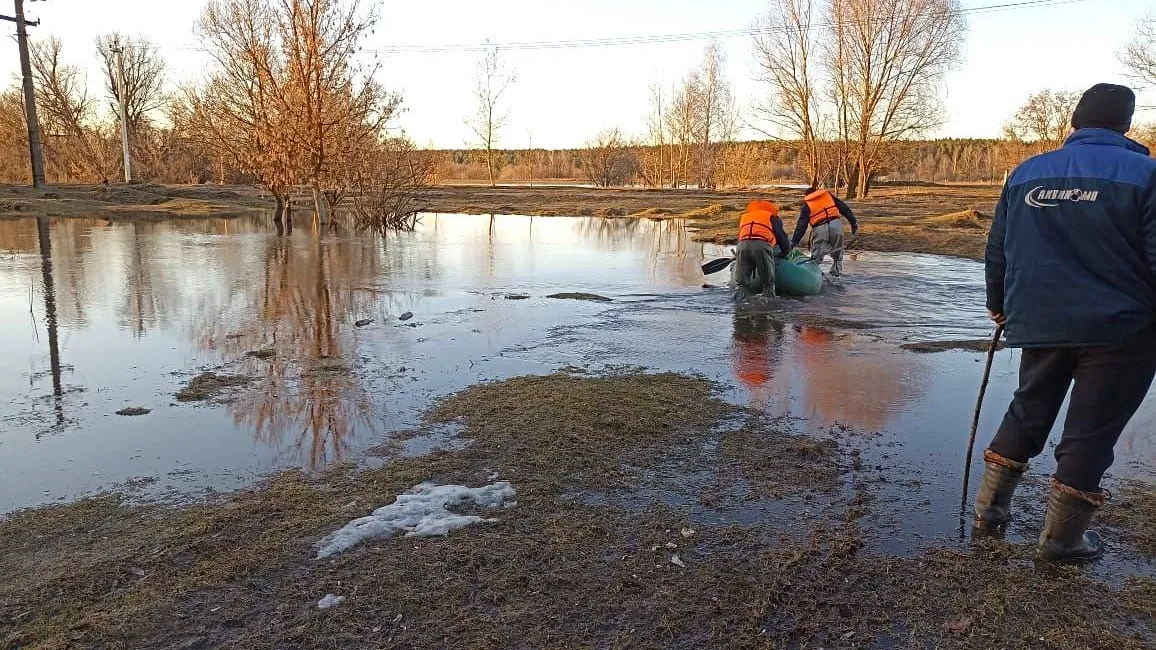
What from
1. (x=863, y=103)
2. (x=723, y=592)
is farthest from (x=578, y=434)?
(x=863, y=103)

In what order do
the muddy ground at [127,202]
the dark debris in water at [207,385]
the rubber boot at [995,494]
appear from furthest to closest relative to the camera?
the muddy ground at [127,202], the dark debris in water at [207,385], the rubber boot at [995,494]

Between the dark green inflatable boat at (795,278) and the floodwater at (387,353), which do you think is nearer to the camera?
the floodwater at (387,353)

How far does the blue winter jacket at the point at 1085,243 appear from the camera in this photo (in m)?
3.30

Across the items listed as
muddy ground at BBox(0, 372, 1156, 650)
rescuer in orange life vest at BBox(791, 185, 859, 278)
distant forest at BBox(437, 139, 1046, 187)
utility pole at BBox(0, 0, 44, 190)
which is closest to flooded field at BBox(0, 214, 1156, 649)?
muddy ground at BBox(0, 372, 1156, 650)

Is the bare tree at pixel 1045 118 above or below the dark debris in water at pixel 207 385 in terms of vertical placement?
above

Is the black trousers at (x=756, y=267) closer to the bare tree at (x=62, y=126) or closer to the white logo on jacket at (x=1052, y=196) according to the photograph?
the white logo on jacket at (x=1052, y=196)

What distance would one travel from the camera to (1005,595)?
3.19 m

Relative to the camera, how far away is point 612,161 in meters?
65.1

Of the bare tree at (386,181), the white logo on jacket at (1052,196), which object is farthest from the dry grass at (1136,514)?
the bare tree at (386,181)

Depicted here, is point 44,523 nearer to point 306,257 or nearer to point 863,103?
point 306,257

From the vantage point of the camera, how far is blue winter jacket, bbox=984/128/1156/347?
10.8ft

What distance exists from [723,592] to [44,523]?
328 cm

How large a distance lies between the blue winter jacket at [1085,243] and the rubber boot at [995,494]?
612 mm

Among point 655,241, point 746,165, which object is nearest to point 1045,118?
point 746,165
